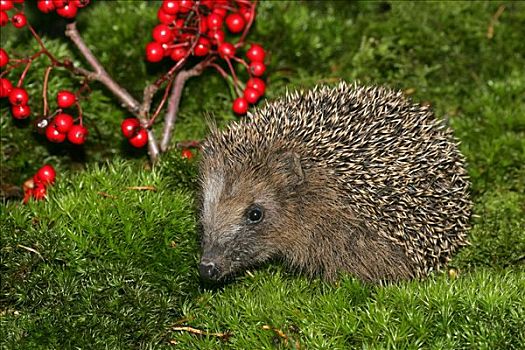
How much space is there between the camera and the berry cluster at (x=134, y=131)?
6.38m

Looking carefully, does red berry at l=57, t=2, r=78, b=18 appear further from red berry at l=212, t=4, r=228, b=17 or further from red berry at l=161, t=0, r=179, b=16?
red berry at l=212, t=4, r=228, b=17

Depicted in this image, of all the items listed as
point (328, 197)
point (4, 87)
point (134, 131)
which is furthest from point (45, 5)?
point (328, 197)

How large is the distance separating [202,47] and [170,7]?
49cm

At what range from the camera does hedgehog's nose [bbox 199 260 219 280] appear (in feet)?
16.7

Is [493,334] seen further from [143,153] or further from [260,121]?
[143,153]

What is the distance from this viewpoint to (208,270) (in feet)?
16.8

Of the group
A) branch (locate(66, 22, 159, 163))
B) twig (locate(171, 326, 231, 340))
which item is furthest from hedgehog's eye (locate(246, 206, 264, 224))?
branch (locate(66, 22, 159, 163))

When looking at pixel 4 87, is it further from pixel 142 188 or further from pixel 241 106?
pixel 241 106

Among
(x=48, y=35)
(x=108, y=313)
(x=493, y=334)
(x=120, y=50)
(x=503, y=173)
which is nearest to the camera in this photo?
(x=493, y=334)

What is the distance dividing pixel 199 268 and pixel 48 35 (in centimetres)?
401

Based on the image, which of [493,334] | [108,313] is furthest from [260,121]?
[493,334]

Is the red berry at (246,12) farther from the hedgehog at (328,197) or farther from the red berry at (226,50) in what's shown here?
the hedgehog at (328,197)

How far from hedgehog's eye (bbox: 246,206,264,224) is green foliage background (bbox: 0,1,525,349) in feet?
1.54

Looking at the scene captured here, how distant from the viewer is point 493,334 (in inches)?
179
